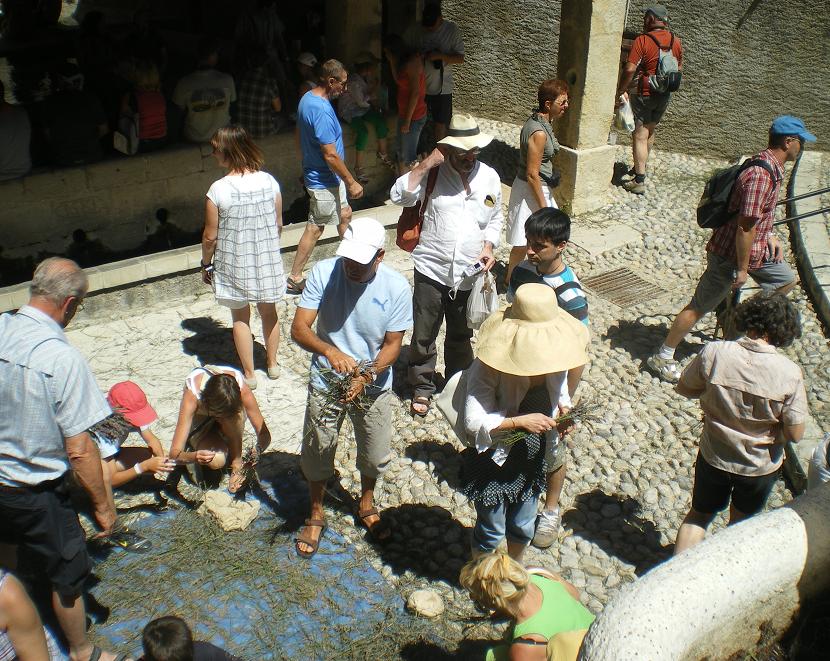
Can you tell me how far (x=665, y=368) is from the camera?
612 cm

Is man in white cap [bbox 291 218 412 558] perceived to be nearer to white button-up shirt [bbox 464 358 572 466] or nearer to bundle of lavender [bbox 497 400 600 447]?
white button-up shirt [bbox 464 358 572 466]

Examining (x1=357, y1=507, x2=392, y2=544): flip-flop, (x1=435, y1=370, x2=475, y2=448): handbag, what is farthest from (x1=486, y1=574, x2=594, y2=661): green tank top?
(x1=357, y1=507, x2=392, y2=544): flip-flop

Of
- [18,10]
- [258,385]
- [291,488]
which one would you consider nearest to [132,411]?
[291,488]

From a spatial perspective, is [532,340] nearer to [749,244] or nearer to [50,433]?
[50,433]

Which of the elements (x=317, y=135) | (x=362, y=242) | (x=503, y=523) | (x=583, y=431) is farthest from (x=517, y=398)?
(x=317, y=135)

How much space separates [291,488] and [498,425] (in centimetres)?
188

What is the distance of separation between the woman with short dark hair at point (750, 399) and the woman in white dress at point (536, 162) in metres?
2.26

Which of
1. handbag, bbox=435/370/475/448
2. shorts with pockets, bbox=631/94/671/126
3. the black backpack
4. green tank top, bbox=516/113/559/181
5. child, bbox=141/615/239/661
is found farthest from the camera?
shorts with pockets, bbox=631/94/671/126

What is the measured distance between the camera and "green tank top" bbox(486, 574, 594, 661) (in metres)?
3.11

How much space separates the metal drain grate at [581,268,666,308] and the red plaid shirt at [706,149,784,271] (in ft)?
4.60

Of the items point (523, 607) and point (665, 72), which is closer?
point (523, 607)

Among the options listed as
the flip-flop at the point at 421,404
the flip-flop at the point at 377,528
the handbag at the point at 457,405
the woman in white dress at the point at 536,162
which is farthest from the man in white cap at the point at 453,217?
the handbag at the point at 457,405

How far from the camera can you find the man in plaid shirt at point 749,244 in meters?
5.41

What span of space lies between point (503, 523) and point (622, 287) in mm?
3962
